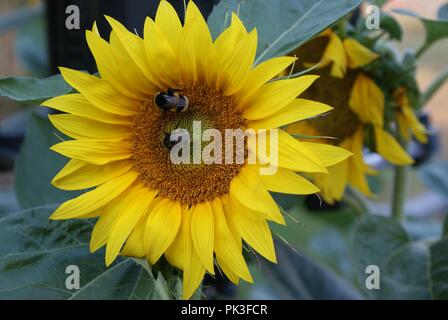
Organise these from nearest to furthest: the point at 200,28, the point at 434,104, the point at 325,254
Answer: the point at 200,28
the point at 325,254
the point at 434,104

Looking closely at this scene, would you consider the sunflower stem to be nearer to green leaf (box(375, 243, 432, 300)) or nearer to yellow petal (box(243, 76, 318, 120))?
green leaf (box(375, 243, 432, 300))

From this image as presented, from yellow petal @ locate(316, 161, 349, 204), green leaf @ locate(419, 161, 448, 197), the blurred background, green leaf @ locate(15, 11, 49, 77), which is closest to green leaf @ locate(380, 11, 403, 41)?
the blurred background

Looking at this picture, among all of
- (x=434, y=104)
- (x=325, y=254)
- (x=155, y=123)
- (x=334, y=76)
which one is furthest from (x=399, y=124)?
(x=434, y=104)

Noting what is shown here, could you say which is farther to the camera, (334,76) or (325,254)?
(325,254)

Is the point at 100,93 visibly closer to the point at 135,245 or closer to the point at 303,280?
the point at 135,245

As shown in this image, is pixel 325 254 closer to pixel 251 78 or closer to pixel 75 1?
pixel 75 1

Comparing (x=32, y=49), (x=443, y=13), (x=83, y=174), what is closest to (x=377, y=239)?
(x=443, y=13)

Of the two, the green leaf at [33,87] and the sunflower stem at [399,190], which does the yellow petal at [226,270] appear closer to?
the green leaf at [33,87]
